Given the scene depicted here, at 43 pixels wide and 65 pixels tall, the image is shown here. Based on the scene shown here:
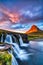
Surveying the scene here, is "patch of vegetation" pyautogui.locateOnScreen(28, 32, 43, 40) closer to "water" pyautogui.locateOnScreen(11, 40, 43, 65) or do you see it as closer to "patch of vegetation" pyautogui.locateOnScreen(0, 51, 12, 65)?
"water" pyautogui.locateOnScreen(11, 40, 43, 65)

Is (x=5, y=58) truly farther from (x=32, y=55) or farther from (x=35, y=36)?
(x=35, y=36)

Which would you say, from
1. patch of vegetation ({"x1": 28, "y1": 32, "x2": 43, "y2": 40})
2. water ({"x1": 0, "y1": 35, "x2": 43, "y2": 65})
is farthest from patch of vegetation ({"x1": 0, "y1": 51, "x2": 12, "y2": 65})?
patch of vegetation ({"x1": 28, "y1": 32, "x2": 43, "y2": 40})

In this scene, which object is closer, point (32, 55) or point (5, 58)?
point (5, 58)

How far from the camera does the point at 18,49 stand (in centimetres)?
252

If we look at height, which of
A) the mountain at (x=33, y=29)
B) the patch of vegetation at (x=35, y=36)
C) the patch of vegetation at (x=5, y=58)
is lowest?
the patch of vegetation at (x=5, y=58)

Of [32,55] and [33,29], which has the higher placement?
[33,29]

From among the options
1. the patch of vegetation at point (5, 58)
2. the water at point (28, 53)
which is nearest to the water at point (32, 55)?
the water at point (28, 53)

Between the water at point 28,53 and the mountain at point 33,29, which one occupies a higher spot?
the mountain at point 33,29

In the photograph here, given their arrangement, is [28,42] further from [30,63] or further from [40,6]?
[40,6]

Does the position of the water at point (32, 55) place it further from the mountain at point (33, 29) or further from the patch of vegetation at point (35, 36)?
the mountain at point (33, 29)

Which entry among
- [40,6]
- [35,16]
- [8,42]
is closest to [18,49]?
[8,42]

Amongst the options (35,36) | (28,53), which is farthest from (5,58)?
(35,36)

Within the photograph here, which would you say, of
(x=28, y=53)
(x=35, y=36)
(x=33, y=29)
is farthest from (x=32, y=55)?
(x=33, y=29)

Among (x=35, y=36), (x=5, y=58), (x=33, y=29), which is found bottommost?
(x=5, y=58)
